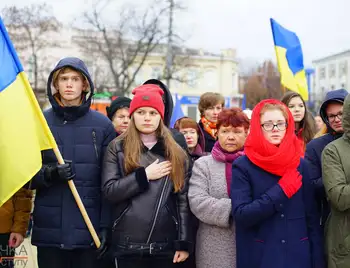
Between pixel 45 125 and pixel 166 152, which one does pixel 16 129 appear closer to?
pixel 45 125

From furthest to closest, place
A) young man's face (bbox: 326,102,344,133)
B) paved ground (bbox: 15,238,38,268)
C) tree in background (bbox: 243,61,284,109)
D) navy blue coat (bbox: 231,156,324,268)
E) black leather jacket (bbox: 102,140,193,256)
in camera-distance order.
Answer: tree in background (bbox: 243,61,284,109) < paved ground (bbox: 15,238,38,268) < young man's face (bbox: 326,102,344,133) < black leather jacket (bbox: 102,140,193,256) < navy blue coat (bbox: 231,156,324,268)

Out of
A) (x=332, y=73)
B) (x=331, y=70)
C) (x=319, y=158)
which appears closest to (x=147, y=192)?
(x=319, y=158)

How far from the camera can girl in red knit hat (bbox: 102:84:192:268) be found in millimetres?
3369

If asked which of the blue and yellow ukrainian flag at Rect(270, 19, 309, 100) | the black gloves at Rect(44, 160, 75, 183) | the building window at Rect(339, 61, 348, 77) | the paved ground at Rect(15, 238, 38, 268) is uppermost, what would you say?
the building window at Rect(339, 61, 348, 77)

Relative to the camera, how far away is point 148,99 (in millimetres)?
3594

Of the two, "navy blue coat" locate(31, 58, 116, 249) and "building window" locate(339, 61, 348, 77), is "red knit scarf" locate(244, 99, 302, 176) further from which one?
"building window" locate(339, 61, 348, 77)

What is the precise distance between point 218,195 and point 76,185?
43.1 inches

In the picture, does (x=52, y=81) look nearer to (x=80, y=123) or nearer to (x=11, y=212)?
(x=80, y=123)

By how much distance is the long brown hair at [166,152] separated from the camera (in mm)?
3467

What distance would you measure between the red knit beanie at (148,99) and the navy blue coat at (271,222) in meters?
0.82

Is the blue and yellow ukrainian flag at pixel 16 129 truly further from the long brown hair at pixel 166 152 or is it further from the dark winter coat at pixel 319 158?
the dark winter coat at pixel 319 158

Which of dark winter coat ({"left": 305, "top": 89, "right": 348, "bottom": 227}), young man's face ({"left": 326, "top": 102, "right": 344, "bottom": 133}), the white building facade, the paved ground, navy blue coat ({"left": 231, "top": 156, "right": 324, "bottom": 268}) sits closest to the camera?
navy blue coat ({"left": 231, "top": 156, "right": 324, "bottom": 268})

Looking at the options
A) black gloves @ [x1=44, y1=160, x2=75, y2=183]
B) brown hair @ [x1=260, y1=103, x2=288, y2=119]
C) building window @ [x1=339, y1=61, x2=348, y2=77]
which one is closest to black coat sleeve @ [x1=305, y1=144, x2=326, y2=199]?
brown hair @ [x1=260, y1=103, x2=288, y2=119]

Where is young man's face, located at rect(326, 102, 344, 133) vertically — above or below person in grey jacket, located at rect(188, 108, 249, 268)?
above
